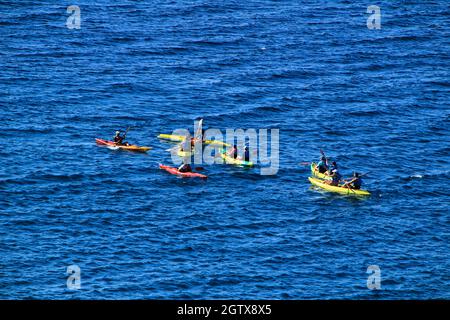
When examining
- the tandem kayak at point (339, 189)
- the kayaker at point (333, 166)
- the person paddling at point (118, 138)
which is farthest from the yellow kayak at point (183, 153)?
the kayaker at point (333, 166)

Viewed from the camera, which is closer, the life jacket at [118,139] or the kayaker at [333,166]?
the kayaker at [333,166]

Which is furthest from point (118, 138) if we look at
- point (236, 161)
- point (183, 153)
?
point (236, 161)

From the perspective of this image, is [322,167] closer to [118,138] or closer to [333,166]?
[333,166]

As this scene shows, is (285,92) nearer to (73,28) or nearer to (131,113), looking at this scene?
(131,113)

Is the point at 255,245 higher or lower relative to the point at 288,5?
lower

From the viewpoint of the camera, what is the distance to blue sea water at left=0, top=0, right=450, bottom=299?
234ft

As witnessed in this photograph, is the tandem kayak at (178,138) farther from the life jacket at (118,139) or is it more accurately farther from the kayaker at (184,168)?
the kayaker at (184,168)

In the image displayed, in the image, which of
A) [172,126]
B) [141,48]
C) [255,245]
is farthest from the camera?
[141,48]

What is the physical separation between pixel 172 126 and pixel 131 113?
7368 mm

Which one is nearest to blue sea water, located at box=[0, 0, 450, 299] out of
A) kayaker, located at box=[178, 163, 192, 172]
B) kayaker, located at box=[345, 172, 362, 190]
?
kayaker, located at box=[345, 172, 362, 190]

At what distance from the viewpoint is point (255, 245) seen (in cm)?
7594

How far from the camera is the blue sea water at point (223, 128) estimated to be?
71.2 meters

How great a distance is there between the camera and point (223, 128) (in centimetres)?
10756

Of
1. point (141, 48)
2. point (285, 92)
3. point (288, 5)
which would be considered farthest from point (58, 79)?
point (288, 5)
